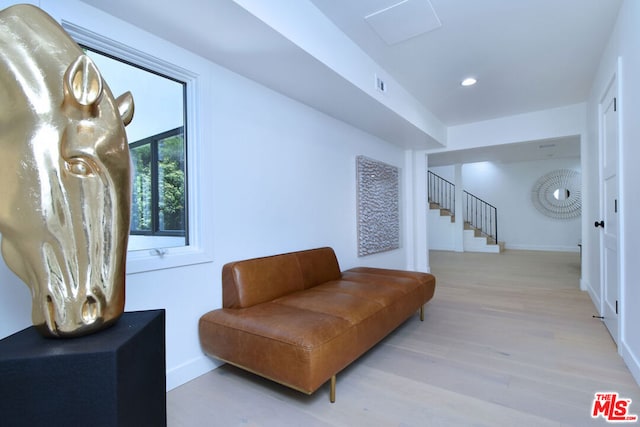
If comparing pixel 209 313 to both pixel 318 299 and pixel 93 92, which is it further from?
pixel 93 92

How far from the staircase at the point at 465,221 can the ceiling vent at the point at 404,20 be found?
264 inches

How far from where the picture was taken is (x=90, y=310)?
86 cm

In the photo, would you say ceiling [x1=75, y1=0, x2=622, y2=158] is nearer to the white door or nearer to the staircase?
the white door

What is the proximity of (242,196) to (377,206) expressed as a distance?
2296 mm

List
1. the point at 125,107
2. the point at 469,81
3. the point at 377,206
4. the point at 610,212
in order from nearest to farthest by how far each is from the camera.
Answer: the point at 125,107 < the point at 610,212 < the point at 469,81 < the point at 377,206

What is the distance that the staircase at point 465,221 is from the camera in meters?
8.14

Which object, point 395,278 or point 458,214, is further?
point 458,214

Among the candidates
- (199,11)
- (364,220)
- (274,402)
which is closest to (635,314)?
(274,402)

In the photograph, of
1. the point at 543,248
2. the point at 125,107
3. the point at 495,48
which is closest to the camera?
the point at 125,107

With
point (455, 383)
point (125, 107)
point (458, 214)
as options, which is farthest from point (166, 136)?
point (458, 214)

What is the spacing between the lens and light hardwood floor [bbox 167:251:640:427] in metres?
1.58

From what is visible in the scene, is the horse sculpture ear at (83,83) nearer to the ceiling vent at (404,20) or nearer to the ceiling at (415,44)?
the ceiling at (415,44)

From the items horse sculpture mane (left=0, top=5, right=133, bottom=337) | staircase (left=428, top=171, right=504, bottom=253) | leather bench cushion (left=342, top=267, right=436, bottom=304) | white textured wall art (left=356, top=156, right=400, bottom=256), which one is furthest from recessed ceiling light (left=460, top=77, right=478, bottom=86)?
staircase (left=428, top=171, right=504, bottom=253)

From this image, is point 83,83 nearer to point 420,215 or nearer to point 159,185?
point 159,185
